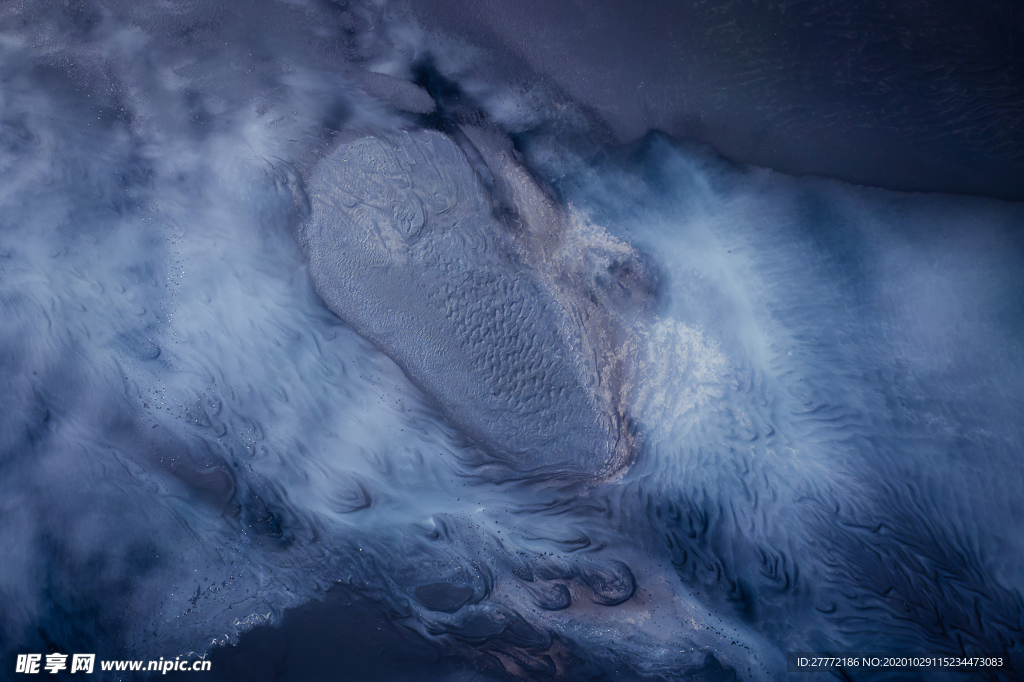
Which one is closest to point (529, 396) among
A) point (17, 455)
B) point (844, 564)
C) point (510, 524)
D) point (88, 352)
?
point (510, 524)

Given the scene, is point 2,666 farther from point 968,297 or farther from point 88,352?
point 968,297

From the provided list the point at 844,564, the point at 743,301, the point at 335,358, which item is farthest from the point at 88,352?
the point at 844,564

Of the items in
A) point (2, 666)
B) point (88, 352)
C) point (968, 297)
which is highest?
point (968, 297)

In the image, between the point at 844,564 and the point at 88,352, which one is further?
the point at 88,352

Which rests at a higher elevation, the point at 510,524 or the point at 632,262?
the point at 632,262

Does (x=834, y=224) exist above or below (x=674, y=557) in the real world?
above

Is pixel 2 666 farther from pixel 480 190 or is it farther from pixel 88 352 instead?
pixel 480 190
